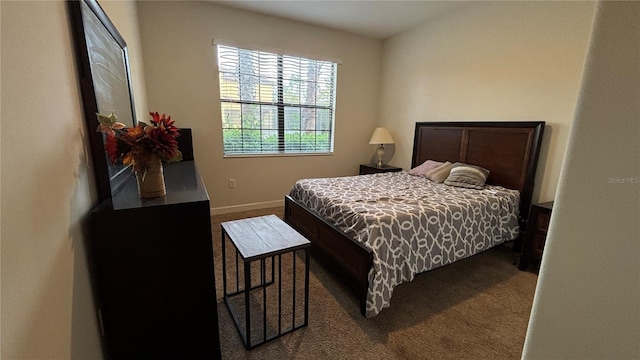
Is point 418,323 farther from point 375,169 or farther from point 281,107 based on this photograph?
point 281,107

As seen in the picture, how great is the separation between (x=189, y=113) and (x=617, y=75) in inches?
141

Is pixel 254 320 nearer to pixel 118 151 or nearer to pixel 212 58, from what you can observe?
pixel 118 151

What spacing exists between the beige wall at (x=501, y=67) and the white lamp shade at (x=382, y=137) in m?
0.26

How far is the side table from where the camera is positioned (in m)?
1.42

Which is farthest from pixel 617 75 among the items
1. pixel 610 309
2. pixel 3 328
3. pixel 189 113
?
pixel 189 113

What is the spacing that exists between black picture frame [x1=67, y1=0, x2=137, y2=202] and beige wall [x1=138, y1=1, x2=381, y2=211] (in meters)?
1.79

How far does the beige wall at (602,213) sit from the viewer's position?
0.40 metres

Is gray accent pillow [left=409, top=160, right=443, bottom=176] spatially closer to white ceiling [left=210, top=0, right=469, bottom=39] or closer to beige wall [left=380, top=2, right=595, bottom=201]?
beige wall [left=380, top=2, right=595, bottom=201]

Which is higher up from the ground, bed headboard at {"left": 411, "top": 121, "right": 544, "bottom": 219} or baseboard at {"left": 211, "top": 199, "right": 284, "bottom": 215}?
bed headboard at {"left": 411, "top": 121, "right": 544, "bottom": 219}

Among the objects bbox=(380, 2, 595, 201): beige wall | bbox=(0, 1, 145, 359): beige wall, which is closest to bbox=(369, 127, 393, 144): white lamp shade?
bbox=(380, 2, 595, 201): beige wall

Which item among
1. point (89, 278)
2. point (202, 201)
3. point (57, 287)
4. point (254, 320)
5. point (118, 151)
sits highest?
point (118, 151)

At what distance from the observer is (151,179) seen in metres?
1.18

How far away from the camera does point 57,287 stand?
794mm

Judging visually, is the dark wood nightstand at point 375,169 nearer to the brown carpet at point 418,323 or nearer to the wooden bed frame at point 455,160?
the wooden bed frame at point 455,160
